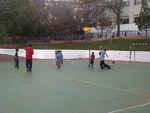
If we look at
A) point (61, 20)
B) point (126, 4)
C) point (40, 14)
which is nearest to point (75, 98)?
point (61, 20)

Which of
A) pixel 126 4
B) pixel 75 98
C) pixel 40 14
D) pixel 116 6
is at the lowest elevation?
pixel 75 98

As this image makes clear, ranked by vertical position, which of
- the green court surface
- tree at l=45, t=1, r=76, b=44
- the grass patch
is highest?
tree at l=45, t=1, r=76, b=44

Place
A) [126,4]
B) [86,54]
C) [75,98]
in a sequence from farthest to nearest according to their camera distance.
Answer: [126,4] < [86,54] < [75,98]

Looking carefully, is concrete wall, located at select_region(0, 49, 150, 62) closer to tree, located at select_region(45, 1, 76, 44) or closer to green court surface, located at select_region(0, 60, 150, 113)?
tree, located at select_region(45, 1, 76, 44)

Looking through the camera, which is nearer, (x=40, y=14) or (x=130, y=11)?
(x=130, y=11)

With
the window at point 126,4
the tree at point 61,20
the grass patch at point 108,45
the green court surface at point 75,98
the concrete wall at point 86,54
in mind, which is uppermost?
the window at point 126,4

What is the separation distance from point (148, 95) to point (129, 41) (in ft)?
98.8

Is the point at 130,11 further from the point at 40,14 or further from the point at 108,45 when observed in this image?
the point at 40,14

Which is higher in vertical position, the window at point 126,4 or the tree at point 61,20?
the window at point 126,4

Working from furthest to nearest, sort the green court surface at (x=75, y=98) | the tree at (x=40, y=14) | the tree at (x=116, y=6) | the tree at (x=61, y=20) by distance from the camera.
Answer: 1. the tree at (x=40, y=14)
2. the tree at (x=116, y=6)
3. the tree at (x=61, y=20)
4. the green court surface at (x=75, y=98)

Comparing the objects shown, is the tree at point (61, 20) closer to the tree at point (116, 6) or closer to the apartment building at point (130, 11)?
the tree at point (116, 6)

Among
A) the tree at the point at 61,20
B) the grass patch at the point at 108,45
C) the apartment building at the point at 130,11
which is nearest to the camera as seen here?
the grass patch at the point at 108,45

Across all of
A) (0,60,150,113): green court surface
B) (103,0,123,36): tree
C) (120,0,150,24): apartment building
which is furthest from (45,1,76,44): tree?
(0,60,150,113): green court surface

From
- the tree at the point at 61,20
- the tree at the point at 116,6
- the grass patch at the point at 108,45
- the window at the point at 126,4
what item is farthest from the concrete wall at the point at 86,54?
the window at the point at 126,4
